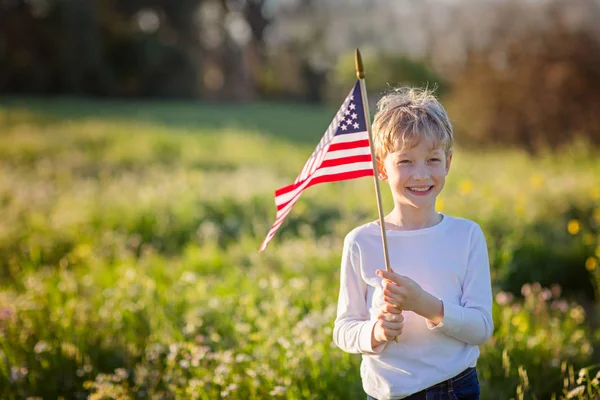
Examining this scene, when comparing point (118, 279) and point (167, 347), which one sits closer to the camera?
point (167, 347)

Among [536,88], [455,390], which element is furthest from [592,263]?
[536,88]

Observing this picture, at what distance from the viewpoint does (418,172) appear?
2158 millimetres

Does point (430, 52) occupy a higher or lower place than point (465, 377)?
higher

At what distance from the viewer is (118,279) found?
5.43 m

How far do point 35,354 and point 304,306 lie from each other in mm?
1841

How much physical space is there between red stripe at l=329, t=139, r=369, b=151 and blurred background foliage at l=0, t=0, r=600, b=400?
1.32 meters

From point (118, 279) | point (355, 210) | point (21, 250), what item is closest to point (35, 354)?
point (118, 279)

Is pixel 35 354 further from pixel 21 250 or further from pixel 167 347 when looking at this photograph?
pixel 21 250

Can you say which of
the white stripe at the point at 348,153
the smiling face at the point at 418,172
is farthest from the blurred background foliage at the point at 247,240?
the white stripe at the point at 348,153

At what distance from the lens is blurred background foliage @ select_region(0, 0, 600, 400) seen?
3.52 meters

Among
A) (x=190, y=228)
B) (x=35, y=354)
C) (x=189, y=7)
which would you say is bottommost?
(x=35, y=354)

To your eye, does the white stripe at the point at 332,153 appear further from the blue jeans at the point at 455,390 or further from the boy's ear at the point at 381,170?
the blue jeans at the point at 455,390

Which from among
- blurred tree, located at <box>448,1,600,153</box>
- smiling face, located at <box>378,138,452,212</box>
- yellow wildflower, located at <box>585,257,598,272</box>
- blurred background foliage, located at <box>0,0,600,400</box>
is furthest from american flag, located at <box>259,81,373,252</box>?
blurred tree, located at <box>448,1,600,153</box>

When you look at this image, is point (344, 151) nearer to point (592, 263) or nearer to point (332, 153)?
point (332, 153)
